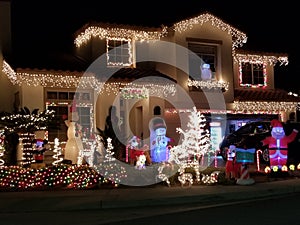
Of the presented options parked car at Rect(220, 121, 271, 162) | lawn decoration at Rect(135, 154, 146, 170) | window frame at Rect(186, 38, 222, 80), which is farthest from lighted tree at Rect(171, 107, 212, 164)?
window frame at Rect(186, 38, 222, 80)

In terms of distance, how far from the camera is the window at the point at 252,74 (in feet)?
88.3

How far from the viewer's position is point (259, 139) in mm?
20859

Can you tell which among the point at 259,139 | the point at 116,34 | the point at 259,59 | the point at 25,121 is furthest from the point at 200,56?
the point at 25,121

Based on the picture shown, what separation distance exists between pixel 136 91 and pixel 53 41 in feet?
25.3

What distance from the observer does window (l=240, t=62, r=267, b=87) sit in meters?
26.9

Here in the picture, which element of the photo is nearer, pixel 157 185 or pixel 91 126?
pixel 157 185

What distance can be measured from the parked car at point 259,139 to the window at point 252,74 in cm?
546

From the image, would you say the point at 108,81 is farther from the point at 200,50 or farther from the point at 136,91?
the point at 200,50

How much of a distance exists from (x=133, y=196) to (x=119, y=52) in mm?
10970

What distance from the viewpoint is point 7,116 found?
1598cm

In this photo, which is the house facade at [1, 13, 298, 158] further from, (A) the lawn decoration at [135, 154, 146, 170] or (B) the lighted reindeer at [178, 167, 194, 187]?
A: (B) the lighted reindeer at [178, 167, 194, 187]

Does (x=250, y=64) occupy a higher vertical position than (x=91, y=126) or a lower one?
higher

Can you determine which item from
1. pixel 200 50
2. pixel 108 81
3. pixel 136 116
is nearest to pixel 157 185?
pixel 108 81

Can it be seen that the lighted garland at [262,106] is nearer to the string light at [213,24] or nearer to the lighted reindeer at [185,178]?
the string light at [213,24]
